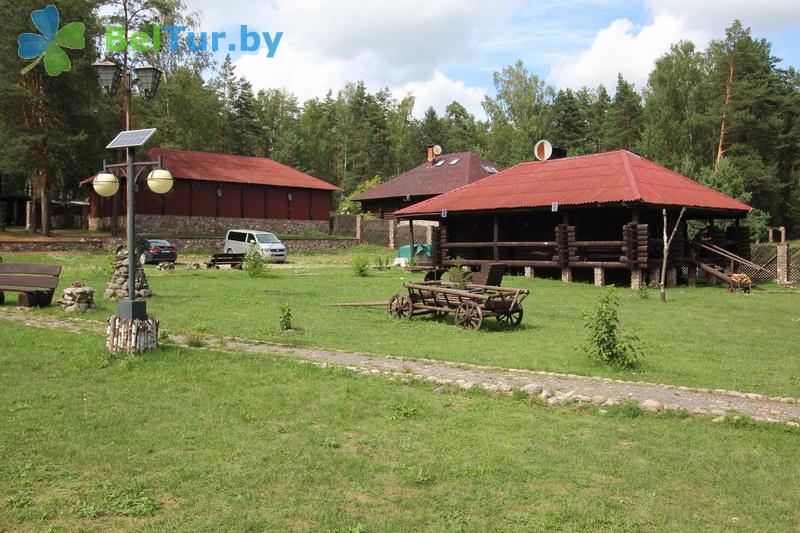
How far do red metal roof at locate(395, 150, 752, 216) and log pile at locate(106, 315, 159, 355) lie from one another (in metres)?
16.5

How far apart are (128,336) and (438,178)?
39300 millimetres

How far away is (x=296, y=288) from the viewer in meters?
19.6

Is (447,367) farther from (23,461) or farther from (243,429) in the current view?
(23,461)

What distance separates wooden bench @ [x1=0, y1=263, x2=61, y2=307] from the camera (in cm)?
1362

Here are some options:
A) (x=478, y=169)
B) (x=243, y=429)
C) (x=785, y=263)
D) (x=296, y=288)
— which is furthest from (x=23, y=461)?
(x=478, y=169)

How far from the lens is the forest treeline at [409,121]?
35781 millimetres

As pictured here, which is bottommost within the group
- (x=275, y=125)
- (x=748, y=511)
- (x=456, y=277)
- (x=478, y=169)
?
(x=748, y=511)

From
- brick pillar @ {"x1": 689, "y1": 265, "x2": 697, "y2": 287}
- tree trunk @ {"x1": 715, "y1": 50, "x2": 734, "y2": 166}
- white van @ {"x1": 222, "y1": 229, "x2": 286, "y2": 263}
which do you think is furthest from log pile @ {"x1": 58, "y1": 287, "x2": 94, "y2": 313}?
tree trunk @ {"x1": 715, "y1": 50, "x2": 734, "y2": 166}

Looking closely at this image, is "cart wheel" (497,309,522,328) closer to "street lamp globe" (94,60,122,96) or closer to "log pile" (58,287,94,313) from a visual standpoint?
"street lamp globe" (94,60,122,96)

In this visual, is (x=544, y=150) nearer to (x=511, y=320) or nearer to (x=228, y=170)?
(x=511, y=320)

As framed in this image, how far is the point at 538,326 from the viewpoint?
1321cm

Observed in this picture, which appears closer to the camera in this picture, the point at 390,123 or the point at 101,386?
the point at 101,386

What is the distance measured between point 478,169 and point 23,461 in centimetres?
4291

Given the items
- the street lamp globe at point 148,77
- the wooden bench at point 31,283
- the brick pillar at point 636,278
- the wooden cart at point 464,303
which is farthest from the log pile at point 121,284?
the brick pillar at point 636,278
